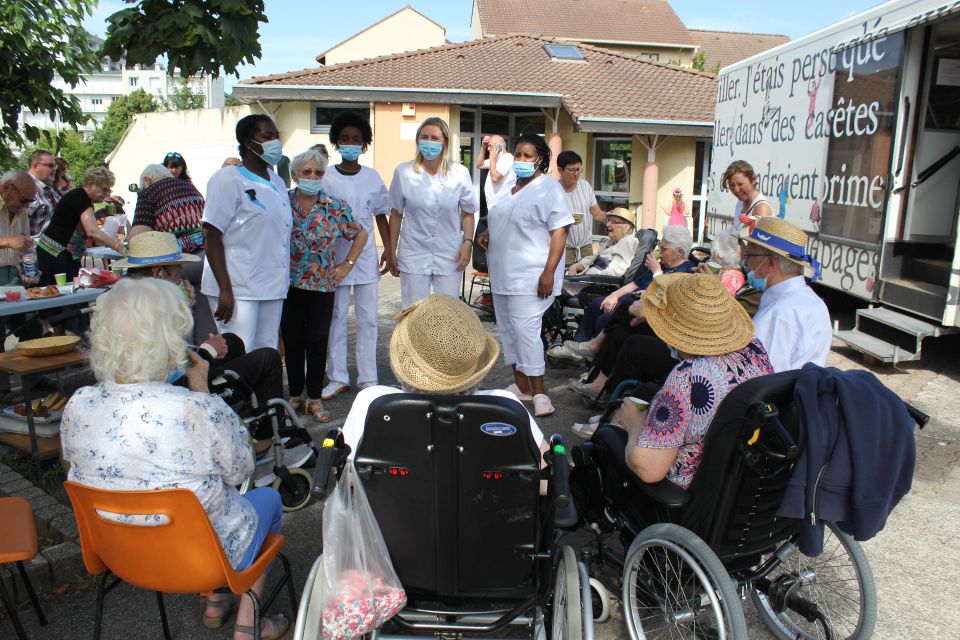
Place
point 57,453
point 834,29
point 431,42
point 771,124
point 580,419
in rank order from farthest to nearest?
point 431,42, point 771,124, point 834,29, point 580,419, point 57,453

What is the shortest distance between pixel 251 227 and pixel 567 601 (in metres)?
3.07

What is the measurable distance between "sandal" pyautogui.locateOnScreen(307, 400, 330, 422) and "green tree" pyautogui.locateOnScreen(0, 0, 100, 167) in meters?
2.28

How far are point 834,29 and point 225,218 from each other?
20.1 feet

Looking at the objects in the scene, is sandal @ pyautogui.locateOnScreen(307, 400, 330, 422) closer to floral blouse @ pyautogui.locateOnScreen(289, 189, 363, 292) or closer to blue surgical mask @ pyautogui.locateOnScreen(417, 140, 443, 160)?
floral blouse @ pyautogui.locateOnScreen(289, 189, 363, 292)

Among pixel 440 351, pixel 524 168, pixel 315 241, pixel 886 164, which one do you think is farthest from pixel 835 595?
pixel 886 164

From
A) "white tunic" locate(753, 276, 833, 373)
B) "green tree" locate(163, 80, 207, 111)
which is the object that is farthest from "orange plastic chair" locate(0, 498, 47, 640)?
"green tree" locate(163, 80, 207, 111)

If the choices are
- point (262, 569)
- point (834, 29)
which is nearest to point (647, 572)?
point (262, 569)

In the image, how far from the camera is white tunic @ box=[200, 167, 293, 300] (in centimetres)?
Result: 428

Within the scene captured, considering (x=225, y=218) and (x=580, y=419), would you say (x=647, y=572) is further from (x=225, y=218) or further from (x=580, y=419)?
(x=225, y=218)

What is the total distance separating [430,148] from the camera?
5.25m

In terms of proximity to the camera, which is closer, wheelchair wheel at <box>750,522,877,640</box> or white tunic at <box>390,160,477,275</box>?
wheelchair wheel at <box>750,522,877,640</box>

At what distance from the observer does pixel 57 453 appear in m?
4.20

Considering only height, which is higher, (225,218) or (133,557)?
(225,218)

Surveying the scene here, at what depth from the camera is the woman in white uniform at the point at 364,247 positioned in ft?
17.0
